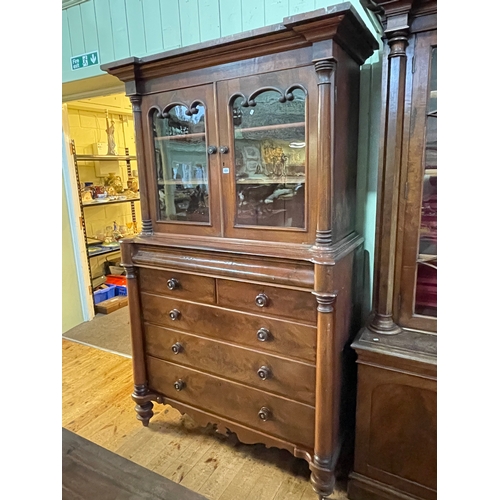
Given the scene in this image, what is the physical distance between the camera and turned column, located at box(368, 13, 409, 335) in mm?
1211

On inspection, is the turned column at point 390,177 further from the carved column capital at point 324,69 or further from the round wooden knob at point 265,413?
the round wooden knob at point 265,413

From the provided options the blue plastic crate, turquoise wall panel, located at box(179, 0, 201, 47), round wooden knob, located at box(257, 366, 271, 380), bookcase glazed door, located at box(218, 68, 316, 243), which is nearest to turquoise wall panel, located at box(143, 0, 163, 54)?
turquoise wall panel, located at box(179, 0, 201, 47)

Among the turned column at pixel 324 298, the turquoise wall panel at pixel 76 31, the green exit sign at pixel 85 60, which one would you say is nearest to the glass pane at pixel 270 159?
the turned column at pixel 324 298

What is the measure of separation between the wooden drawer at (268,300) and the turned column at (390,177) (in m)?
0.29

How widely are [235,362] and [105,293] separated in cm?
241

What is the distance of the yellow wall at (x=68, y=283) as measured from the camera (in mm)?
2949

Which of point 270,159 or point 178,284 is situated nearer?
point 270,159

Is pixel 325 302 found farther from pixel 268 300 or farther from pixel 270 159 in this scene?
pixel 270 159

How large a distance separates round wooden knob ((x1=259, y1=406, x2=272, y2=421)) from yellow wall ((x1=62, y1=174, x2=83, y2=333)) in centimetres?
218

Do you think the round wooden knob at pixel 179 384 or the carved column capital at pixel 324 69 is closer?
the carved column capital at pixel 324 69

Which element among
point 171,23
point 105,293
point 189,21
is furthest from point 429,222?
point 105,293

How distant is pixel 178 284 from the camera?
1.65 m

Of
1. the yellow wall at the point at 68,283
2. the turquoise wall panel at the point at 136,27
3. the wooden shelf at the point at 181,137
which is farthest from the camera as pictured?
the yellow wall at the point at 68,283

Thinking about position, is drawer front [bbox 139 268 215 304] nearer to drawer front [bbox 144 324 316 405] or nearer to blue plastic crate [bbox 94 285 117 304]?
drawer front [bbox 144 324 316 405]
